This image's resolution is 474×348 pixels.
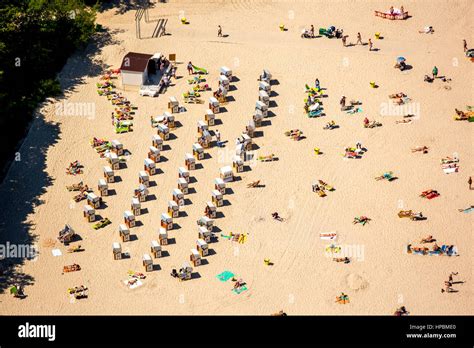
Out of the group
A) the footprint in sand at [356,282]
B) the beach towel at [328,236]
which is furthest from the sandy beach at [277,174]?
the beach towel at [328,236]

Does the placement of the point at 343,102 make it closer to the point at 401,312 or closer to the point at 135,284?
the point at 401,312

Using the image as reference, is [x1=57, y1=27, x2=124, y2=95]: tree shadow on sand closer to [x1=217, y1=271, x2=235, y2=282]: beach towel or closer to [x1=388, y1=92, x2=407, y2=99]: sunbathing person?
[x1=388, y1=92, x2=407, y2=99]: sunbathing person

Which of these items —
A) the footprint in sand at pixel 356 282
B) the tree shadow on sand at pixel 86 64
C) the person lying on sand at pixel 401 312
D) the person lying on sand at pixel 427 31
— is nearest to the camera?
the person lying on sand at pixel 401 312

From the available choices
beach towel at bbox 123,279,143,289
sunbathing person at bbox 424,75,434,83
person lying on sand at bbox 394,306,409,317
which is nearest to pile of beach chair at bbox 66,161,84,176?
beach towel at bbox 123,279,143,289

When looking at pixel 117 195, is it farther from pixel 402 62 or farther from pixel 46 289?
pixel 402 62

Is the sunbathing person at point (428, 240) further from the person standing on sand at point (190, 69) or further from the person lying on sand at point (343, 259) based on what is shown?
the person standing on sand at point (190, 69)

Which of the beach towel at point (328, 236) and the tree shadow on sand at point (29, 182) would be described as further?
the beach towel at point (328, 236)
